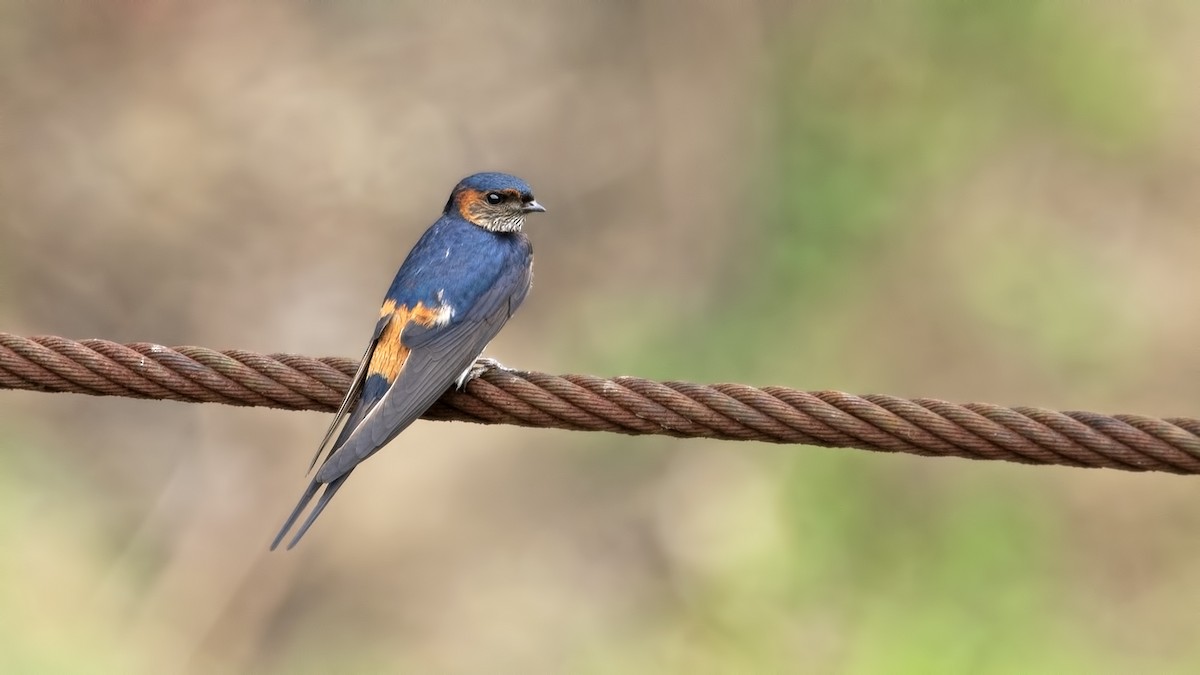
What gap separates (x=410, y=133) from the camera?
23.6ft

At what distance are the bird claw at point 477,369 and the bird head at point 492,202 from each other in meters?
0.84

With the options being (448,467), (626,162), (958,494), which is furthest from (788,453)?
(626,162)

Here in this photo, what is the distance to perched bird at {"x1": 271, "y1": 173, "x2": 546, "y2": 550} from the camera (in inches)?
111

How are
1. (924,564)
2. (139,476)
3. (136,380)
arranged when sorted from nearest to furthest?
(136,380)
(924,564)
(139,476)

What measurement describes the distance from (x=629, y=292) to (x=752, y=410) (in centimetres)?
423

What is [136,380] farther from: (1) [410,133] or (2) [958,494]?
(1) [410,133]

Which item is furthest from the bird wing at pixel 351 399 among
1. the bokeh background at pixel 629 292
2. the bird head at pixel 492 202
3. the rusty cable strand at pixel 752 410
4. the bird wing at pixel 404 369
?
the bokeh background at pixel 629 292

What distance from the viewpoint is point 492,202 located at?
12.8 ft

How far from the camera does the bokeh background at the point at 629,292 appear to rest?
5.73m

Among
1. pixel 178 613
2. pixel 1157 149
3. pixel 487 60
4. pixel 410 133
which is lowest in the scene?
pixel 178 613

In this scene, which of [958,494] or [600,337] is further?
[600,337]

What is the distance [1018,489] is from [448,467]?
246 cm

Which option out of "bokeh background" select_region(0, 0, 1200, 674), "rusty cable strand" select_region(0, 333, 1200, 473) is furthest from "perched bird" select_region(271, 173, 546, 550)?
"bokeh background" select_region(0, 0, 1200, 674)

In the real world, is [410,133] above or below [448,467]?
above
